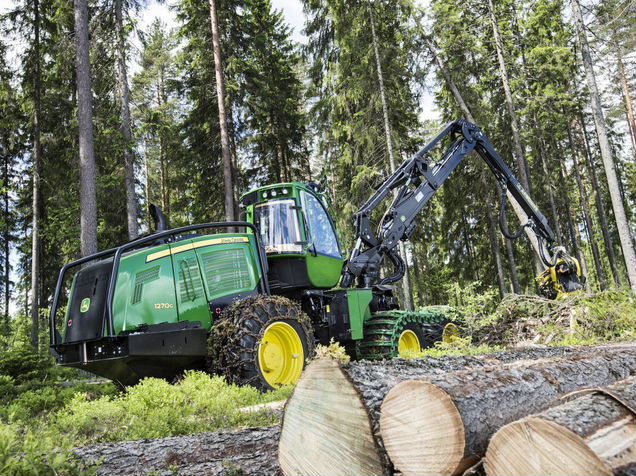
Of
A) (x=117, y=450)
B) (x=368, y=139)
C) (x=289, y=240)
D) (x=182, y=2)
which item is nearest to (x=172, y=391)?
(x=117, y=450)

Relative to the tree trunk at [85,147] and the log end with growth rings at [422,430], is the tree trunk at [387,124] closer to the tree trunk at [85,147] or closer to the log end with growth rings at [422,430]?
the tree trunk at [85,147]

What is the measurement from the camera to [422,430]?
2424mm

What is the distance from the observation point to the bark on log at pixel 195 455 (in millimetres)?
3146

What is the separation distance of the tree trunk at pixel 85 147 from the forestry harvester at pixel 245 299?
4.41 m

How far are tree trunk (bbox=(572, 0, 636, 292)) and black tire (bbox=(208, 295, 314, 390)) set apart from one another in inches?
420

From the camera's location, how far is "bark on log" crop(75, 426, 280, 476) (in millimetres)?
3146

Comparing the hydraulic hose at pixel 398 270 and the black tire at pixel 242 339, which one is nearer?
the black tire at pixel 242 339

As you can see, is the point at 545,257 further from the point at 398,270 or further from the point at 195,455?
the point at 195,455

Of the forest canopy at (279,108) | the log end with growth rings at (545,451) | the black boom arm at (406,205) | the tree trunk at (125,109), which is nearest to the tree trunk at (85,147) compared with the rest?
the forest canopy at (279,108)

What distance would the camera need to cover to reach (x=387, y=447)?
98.7 inches

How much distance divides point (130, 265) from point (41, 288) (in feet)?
60.0

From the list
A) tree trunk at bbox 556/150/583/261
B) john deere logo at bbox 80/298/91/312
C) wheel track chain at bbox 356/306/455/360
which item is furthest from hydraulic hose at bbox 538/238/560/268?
tree trunk at bbox 556/150/583/261

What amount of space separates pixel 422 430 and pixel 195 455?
5.86 ft

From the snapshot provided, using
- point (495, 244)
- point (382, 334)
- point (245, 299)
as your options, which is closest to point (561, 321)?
point (382, 334)
